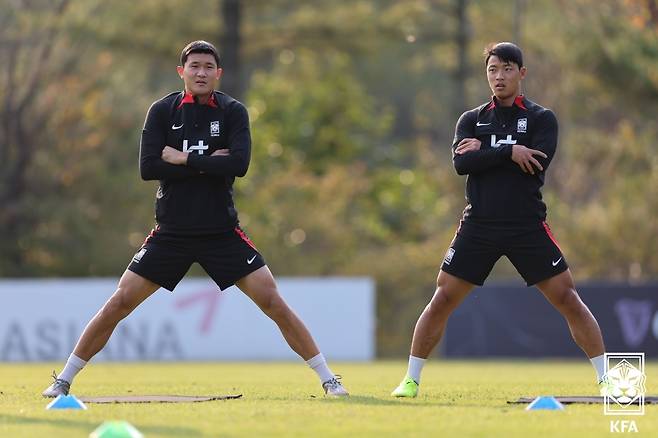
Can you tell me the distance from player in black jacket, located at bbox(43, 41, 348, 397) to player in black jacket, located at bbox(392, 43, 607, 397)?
1.30 meters

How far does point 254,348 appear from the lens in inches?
960

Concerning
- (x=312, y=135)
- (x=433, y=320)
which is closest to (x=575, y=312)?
(x=433, y=320)

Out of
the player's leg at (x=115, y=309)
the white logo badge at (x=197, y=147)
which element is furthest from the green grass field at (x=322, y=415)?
the white logo badge at (x=197, y=147)

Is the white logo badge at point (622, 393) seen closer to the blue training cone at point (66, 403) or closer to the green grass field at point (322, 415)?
the green grass field at point (322, 415)

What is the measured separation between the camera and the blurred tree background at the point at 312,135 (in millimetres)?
32469

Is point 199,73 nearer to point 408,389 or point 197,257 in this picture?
point 197,257

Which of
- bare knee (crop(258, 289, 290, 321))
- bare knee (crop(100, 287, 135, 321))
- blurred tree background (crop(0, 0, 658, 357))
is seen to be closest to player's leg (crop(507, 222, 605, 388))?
bare knee (crop(258, 289, 290, 321))

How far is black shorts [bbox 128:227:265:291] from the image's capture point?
992cm

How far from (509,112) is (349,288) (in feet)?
48.9

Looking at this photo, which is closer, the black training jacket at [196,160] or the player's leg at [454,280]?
the black training jacket at [196,160]

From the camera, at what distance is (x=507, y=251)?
10.1 metres

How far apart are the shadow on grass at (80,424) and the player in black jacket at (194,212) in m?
1.59

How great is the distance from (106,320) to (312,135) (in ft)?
104

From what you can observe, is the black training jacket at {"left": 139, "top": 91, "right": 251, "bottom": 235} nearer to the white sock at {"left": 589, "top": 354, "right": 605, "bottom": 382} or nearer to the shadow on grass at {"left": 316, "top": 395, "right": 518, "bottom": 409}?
the shadow on grass at {"left": 316, "top": 395, "right": 518, "bottom": 409}
